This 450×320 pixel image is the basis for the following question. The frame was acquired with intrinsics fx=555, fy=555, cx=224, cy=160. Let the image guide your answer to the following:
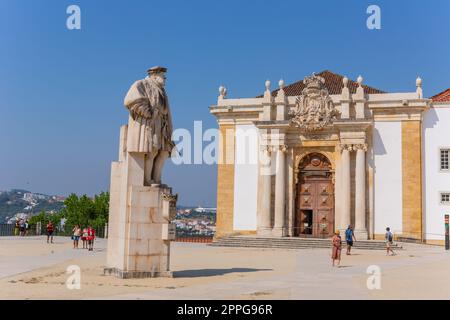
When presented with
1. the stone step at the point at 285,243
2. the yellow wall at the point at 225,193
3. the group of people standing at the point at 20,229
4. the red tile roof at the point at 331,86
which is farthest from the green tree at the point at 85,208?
the stone step at the point at 285,243

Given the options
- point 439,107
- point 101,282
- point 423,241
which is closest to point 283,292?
point 101,282

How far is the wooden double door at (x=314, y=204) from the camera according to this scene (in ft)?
115

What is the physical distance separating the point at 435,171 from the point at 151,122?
2397 cm

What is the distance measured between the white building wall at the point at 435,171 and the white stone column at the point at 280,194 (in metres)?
8.44

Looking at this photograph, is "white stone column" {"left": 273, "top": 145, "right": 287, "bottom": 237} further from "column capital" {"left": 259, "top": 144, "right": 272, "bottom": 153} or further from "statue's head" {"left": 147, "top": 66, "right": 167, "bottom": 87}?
"statue's head" {"left": 147, "top": 66, "right": 167, "bottom": 87}

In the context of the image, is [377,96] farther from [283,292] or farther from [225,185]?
[283,292]

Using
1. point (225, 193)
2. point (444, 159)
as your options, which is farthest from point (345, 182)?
point (225, 193)

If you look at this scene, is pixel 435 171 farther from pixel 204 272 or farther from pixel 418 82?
pixel 204 272

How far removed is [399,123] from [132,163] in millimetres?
23563

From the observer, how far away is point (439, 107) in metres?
33.8

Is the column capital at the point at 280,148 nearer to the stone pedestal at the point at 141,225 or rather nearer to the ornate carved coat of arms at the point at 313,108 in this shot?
the ornate carved coat of arms at the point at 313,108

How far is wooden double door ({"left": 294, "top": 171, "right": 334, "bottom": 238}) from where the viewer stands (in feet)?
115

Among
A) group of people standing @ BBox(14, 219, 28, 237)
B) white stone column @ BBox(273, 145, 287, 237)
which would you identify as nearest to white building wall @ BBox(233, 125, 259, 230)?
white stone column @ BBox(273, 145, 287, 237)

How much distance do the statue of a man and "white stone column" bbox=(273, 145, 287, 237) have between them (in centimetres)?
2025
